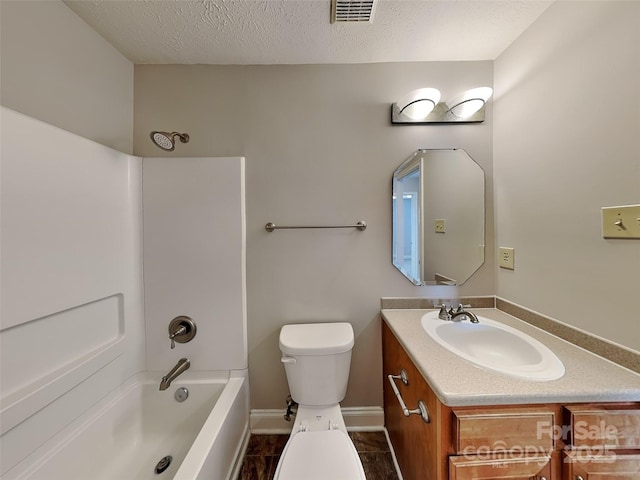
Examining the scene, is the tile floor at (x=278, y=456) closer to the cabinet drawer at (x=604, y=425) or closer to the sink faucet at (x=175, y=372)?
the sink faucet at (x=175, y=372)

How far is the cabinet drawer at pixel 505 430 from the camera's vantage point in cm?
77

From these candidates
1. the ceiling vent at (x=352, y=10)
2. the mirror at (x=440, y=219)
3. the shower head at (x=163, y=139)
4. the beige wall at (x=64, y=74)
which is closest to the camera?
the beige wall at (x=64, y=74)

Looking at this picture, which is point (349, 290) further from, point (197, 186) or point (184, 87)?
point (184, 87)

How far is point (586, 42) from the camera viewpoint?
3.22ft

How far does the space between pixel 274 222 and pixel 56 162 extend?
99 cm

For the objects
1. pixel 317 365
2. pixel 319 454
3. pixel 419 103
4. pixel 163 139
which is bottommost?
pixel 319 454

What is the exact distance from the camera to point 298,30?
1.28 meters

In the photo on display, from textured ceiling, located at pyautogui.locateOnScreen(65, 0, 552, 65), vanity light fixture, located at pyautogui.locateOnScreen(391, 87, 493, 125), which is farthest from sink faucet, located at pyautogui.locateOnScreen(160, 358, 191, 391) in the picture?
vanity light fixture, located at pyautogui.locateOnScreen(391, 87, 493, 125)

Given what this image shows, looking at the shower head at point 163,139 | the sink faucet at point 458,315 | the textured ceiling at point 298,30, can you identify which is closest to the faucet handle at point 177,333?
the shower head at point 163,139

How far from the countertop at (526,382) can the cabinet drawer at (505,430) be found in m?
0.05

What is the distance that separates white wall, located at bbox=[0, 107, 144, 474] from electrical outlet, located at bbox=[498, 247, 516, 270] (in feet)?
7.27

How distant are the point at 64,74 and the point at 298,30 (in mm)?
1166

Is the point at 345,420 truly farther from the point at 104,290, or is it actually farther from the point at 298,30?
the point at 298,30

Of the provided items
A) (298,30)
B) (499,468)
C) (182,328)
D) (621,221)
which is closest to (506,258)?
(621,221)
